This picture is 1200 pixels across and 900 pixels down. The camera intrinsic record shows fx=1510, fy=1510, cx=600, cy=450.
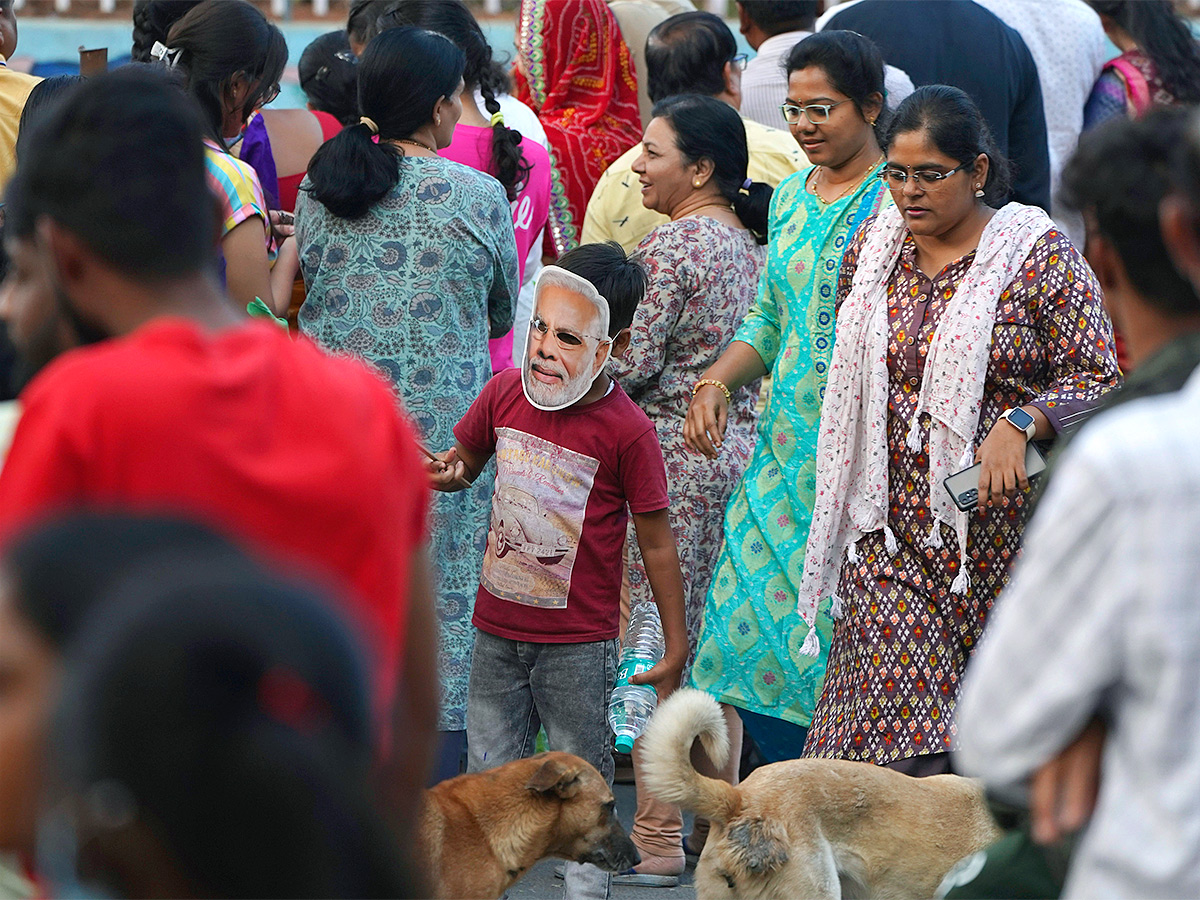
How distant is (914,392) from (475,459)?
3.89 feet

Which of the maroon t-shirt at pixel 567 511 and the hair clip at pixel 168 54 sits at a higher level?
the hair clip at pixel 168 54

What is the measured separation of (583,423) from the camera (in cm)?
385

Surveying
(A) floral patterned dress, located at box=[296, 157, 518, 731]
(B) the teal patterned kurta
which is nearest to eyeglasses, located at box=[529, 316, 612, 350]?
(A) floral patterned dress, located at box=[296, 157, 518, 731]

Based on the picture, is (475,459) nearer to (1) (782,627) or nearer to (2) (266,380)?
(1) (782,627)

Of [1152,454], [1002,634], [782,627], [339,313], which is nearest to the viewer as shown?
[1152,454]

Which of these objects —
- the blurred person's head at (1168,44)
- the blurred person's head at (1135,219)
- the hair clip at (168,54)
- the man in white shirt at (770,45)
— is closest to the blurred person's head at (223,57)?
the hair clip at (168,54)

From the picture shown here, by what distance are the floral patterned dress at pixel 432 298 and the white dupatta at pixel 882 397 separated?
1023 millimetres

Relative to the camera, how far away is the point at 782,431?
4750 mm

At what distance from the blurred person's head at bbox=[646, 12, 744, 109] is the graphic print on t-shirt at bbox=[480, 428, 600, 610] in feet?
8.48

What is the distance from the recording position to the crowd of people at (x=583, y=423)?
122 cm

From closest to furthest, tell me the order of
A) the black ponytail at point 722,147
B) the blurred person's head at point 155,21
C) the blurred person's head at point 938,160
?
the blurred person's head at point 938,160, the blurred person's head at point 155,21, the black ponytail at point 722,147

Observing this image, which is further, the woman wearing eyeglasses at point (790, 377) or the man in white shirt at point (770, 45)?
the man in white shirt at point (770, 45)

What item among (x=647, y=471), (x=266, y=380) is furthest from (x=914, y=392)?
(x=266, y=380)

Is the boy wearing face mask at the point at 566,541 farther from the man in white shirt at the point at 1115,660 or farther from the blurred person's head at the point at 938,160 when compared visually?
the man in white shirt at the point at 1115,660
